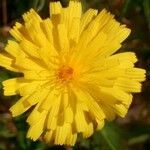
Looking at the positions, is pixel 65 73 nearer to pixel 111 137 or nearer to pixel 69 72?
pixel 69 72

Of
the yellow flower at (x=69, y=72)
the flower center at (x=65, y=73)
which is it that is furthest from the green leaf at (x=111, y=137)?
the flower center at (x=65, y=73)

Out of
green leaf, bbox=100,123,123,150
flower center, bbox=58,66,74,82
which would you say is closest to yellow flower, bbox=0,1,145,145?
flower center, bbox=58,66,74,82

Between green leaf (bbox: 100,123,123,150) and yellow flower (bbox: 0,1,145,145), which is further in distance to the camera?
green leaf (bbox: 100,123,123,150)

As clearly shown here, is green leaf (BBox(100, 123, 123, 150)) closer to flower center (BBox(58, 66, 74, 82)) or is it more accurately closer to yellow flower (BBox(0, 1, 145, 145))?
yellow flower (BBox(0, 1, 145, 145))

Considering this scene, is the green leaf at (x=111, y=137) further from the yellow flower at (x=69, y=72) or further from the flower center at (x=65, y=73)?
the flower center at (x=65, y=73)

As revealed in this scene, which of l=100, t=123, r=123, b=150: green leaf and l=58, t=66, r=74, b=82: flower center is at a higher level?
l=58, t=66, r=74, b=82: flower center

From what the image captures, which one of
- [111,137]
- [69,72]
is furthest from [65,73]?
[111,137]
